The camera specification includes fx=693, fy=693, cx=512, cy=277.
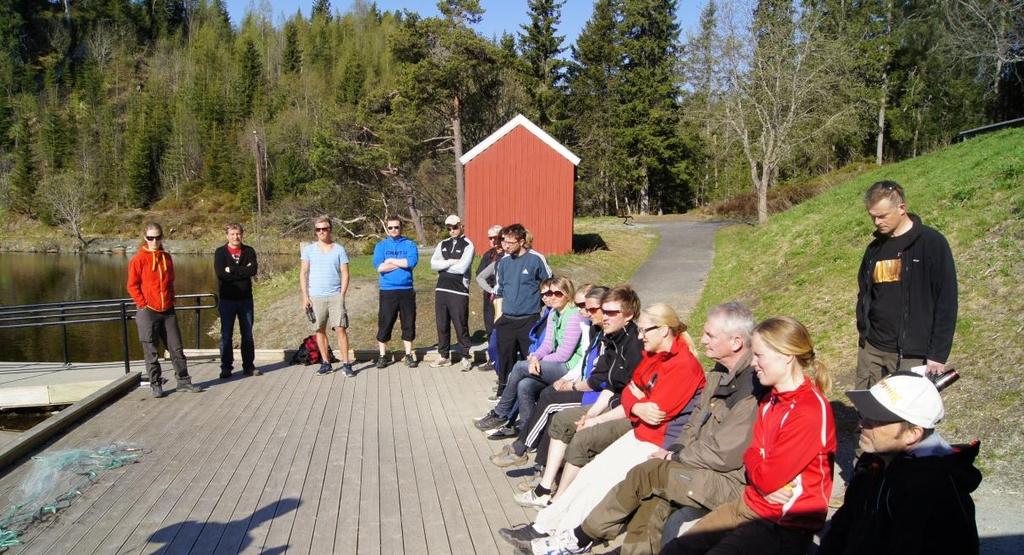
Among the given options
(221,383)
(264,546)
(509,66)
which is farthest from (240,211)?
(264,546)

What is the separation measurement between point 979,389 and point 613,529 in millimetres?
3345

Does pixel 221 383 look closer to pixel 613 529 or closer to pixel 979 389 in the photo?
pixel 613 529

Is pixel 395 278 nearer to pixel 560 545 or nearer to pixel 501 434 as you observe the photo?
pixel 501 434

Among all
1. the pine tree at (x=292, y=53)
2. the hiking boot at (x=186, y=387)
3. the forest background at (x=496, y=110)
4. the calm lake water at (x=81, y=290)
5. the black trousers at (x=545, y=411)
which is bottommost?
the calm lake water at (x=81, y=290)

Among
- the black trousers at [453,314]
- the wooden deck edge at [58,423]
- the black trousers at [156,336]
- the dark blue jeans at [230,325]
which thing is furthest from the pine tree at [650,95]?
the wooden deck edge at [58,423]

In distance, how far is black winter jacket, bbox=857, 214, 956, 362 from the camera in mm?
3531

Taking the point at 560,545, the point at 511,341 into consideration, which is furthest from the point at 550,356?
the point at 560,545

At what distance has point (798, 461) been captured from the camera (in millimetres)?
2697

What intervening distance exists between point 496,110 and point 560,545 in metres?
34.4

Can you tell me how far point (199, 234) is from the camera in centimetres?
6000

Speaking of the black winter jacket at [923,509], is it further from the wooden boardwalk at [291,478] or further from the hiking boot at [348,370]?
the hiking boot at [348,370]

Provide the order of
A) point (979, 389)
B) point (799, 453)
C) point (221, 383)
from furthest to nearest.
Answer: point (221, 383) → point (979, 389) → point (799, 453)

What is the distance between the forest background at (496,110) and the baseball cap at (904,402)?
74.8ft

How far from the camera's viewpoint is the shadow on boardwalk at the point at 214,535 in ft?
12.2
